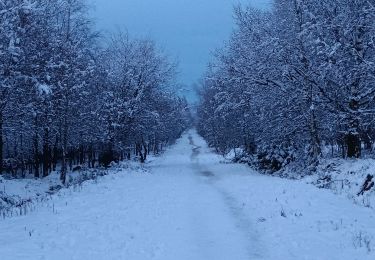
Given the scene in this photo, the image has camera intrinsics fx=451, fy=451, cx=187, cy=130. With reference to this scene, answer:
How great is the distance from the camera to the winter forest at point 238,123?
10.6m

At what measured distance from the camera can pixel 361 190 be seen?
15.8 metres

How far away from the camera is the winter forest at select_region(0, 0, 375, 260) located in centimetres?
1056

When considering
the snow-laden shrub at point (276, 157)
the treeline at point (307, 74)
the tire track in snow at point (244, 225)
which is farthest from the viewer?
the snow-laden shrub at point (276, 157)

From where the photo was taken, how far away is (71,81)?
28906 millimetres

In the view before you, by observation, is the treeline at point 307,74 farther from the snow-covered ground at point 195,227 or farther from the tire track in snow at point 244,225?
the tire track in snow at point 244,225

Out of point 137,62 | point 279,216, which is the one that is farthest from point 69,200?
point 137,62

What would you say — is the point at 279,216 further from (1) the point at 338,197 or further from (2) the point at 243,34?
(2) the point at 243,34

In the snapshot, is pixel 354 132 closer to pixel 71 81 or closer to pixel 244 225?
pixel 244 225

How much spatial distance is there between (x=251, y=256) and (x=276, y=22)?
819 inches

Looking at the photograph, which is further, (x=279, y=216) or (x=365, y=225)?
(x=279, y=216)

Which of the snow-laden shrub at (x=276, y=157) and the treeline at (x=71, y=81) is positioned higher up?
the treeline at (x=71, y=81)

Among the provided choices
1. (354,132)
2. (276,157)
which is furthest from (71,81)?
(354,132)

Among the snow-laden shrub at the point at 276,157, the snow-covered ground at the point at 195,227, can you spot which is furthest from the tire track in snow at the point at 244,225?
the snow-laden shrub at the point at 276,157

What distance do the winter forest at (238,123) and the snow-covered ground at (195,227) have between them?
4cm
